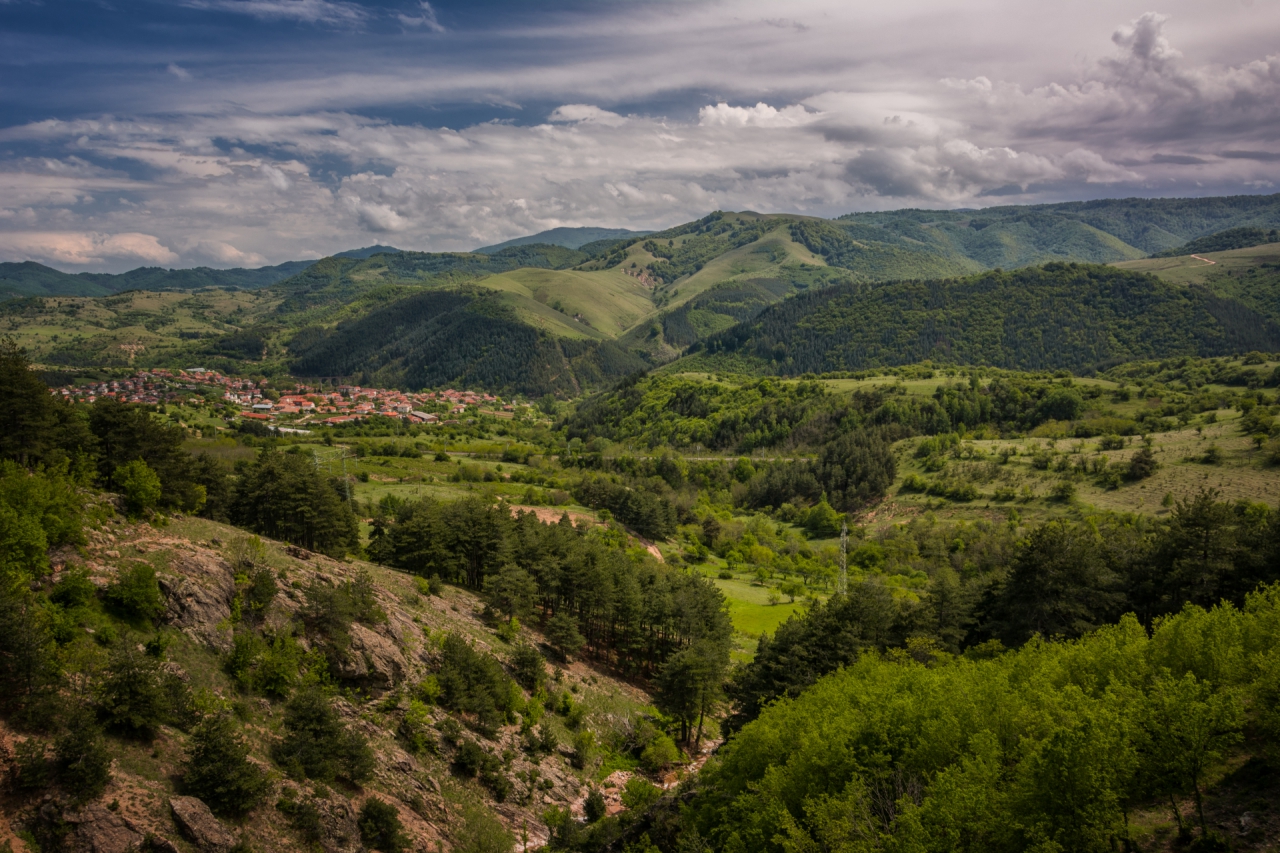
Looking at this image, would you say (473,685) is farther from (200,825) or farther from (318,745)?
(200,825)

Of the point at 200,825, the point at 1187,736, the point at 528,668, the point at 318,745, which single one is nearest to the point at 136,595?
the point at 318,745

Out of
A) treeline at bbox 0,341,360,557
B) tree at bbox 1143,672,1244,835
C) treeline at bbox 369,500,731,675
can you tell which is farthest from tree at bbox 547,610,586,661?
tree at bbox 1143,672,1244,835

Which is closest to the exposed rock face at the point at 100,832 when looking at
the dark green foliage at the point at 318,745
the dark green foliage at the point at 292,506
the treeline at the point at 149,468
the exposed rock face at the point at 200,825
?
the exposed rock face at the point at 200,825

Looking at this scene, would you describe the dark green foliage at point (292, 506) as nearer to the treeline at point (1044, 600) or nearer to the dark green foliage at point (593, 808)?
the dark green foliage at point (593, 808)

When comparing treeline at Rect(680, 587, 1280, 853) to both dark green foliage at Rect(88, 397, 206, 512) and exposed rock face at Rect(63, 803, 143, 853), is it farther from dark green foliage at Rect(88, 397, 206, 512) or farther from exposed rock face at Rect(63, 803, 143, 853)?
dark green foliage at Rect(88, 397, 206, 512)

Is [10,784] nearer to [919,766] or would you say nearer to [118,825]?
[118,825]

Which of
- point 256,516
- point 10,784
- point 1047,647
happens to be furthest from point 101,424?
point 1047,647
